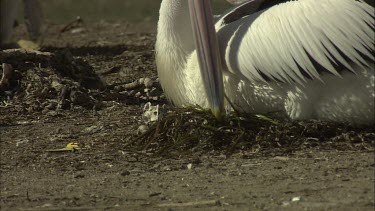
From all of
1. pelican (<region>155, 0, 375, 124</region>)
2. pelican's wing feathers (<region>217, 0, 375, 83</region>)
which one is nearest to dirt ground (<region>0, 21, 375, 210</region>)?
pelican (<region>155, 0, 375, 124</region>)

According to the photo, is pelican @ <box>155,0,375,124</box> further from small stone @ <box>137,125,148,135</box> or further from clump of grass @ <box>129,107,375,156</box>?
small stone @ <box>137,125,148,135</box>

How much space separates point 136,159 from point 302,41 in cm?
110

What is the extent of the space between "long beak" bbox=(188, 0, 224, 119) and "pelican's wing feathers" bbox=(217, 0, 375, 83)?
0.10 m

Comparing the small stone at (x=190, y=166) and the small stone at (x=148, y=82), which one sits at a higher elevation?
the small stone at (x=148, y=82)

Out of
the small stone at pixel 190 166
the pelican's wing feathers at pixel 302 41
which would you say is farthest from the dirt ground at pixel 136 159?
the pelican's wing feathers at pixel 302 41

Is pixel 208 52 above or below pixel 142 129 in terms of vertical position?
above

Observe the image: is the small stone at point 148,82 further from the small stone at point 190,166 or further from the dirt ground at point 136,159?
the small stone at point 190,166

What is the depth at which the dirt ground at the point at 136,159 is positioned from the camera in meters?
4.49

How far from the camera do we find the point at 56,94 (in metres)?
6.69

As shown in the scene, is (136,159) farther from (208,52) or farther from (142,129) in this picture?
(208,52)

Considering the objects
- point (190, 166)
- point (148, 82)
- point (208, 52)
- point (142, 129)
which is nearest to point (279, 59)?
point (208, 52)

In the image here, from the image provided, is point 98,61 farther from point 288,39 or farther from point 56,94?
point 288,39

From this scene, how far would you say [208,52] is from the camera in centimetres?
552

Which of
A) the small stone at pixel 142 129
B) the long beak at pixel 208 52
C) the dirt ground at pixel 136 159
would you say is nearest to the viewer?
the dirt ground at pixel 136 159
